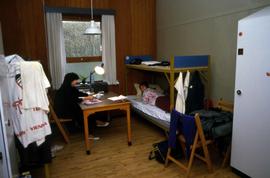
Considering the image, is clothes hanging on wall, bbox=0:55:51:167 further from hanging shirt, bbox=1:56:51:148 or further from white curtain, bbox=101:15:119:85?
white curtain, bbox=101:15:119:85

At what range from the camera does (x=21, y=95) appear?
2000mm

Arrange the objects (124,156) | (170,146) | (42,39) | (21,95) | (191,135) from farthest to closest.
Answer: (42,39), (124,156), (170,146), (191,135), (21,95)

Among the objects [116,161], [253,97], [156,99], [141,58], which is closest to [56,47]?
[141,58]

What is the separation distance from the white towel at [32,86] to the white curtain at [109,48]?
2.34m

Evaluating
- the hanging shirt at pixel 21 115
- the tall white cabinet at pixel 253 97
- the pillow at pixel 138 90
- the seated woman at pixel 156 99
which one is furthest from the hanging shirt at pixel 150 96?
the hanging shirt at pixel 21 115

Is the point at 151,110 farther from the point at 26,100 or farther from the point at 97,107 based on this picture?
the point at 26,100

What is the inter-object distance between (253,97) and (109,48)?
9.78 feet

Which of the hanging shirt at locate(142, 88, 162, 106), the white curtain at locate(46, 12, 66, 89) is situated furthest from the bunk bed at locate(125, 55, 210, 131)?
the white curtain at locate(46, 12, 66, 89)

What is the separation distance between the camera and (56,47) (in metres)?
3.88

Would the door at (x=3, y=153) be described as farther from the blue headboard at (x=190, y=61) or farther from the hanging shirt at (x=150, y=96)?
the hanging shirt at (x=150, y=96)

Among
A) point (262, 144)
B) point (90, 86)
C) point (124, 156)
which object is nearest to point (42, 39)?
point (90, 86)

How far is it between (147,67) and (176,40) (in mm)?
952

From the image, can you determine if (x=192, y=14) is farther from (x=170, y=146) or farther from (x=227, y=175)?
(x=227, y=175)

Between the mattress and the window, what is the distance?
1253 millimetres
